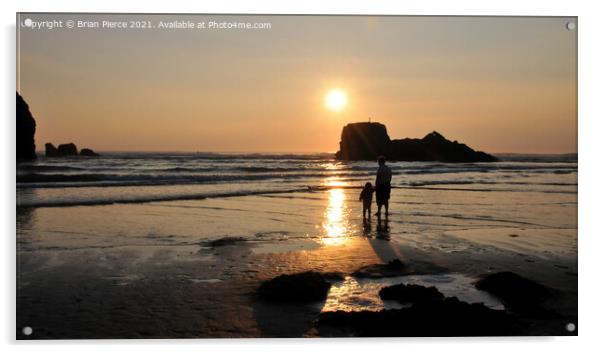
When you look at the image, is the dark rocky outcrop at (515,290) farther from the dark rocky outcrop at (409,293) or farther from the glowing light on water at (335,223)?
the glowing light on water at (335,223)

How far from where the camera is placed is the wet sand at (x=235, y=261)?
16.7ft

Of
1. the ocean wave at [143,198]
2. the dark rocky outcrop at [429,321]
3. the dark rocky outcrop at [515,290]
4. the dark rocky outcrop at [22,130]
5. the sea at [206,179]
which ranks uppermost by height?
the dark rocky outcrop at [22,130]

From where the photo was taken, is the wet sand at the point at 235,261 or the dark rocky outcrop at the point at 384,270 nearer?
the wet sand at the point at 235,261

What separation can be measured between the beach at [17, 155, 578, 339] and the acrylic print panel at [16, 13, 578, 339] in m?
0.03

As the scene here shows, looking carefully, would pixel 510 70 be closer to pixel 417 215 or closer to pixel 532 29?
pixel 532 29

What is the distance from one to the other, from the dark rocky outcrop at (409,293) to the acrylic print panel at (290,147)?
2cm

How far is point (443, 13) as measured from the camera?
6.14 meters

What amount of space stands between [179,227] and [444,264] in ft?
17.0

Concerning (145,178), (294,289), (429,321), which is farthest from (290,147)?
(145,178)

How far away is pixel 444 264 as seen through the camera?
661 cm

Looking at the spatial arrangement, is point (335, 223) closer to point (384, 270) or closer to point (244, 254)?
point (244, 254)

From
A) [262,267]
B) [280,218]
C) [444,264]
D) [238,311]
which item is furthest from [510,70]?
[280,218]

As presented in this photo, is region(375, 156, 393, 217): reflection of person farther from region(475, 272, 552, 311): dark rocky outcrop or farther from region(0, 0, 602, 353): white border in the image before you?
region(475, 272, 552, 311): dark rocky outcrop

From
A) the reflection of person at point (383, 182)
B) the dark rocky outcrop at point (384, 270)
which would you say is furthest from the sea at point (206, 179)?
the dark rocky outcrop at point (384, 270)
